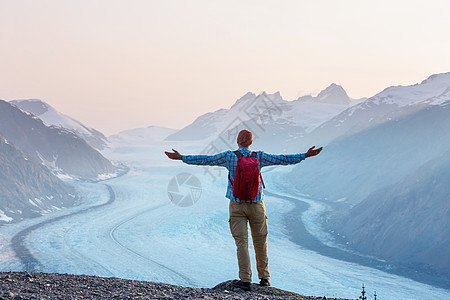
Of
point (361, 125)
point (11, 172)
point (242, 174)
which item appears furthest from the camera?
point (361, 125)

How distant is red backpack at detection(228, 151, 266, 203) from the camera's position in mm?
7062

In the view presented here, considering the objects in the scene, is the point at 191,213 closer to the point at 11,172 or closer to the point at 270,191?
the point at 270,191

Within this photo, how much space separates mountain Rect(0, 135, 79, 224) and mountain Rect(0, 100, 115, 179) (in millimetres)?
25281

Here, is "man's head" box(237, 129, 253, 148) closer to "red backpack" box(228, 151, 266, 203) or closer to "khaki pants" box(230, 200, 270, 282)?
"red backpack" box(228, 151, 266, 203)

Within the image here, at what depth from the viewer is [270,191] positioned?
94.8m

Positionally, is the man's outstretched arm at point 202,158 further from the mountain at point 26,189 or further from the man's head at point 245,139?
the mountain at point 26,189

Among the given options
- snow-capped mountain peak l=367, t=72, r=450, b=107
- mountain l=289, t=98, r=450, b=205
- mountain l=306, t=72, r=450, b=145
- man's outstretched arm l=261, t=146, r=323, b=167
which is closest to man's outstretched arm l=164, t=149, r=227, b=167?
man's outstretched arm l=261, t=146, r=323, b=167

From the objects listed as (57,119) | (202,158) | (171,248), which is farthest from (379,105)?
(202,158)

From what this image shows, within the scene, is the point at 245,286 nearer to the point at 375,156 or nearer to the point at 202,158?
the point at 202,158

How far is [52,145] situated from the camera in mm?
120500

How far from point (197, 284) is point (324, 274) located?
44.9ft

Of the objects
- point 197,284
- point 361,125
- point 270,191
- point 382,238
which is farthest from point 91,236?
point 361,125

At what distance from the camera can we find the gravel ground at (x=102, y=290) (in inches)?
275

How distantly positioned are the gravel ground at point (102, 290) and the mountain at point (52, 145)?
354ft
